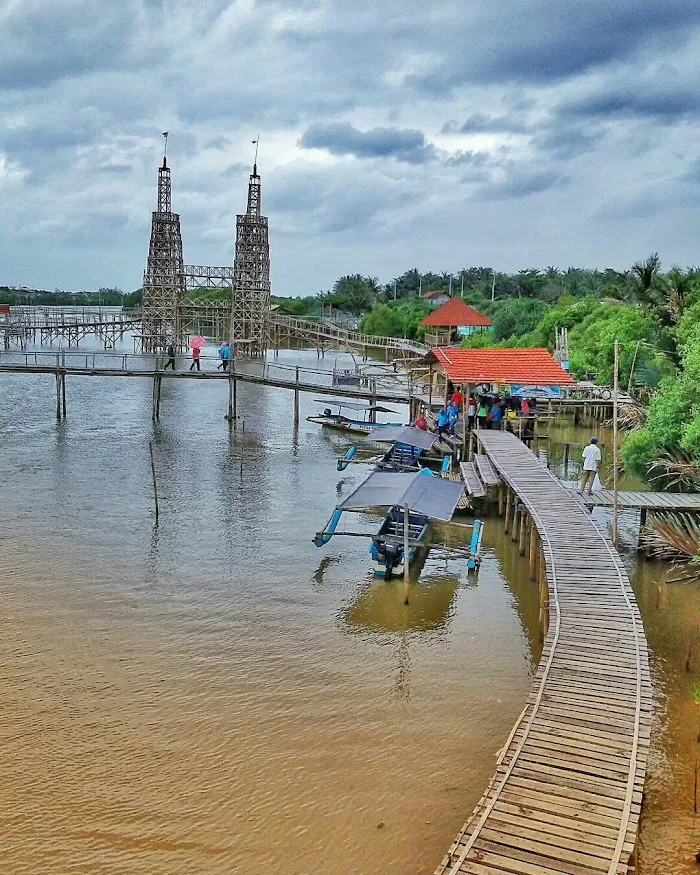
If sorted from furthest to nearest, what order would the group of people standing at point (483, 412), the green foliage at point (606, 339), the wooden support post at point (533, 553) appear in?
the green foliage at point (606, 339) → the group of people standing at point (483, 412) → the wooden support post at point (533, 553)

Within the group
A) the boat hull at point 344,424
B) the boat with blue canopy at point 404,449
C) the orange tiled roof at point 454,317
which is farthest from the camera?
the orange tiled roof at point 454,317

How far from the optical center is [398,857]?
330 inches

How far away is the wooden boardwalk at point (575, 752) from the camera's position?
277 inches

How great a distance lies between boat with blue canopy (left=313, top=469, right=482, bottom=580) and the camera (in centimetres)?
1614

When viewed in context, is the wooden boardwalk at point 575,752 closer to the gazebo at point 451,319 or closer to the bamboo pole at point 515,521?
the bamboo pole at point 515,521

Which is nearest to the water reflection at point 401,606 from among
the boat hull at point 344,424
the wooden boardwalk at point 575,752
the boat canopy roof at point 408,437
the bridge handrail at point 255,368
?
the wooden boardwalk at point 575,752

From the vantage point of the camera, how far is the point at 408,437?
24422 millimetres

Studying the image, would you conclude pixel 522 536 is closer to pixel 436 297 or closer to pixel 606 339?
pixel 606 339

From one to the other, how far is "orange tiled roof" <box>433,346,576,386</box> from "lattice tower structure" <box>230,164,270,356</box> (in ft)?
134

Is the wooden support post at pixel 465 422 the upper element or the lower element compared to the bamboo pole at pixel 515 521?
upper

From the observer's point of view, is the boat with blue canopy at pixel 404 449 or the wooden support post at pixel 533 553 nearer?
the wooden support post at pixel 533 553

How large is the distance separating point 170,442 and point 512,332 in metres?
30.5

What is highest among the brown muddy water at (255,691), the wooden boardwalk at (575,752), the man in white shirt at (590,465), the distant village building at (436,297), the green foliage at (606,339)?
the distant village building at (436,297)

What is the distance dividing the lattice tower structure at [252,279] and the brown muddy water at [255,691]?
43879mm
